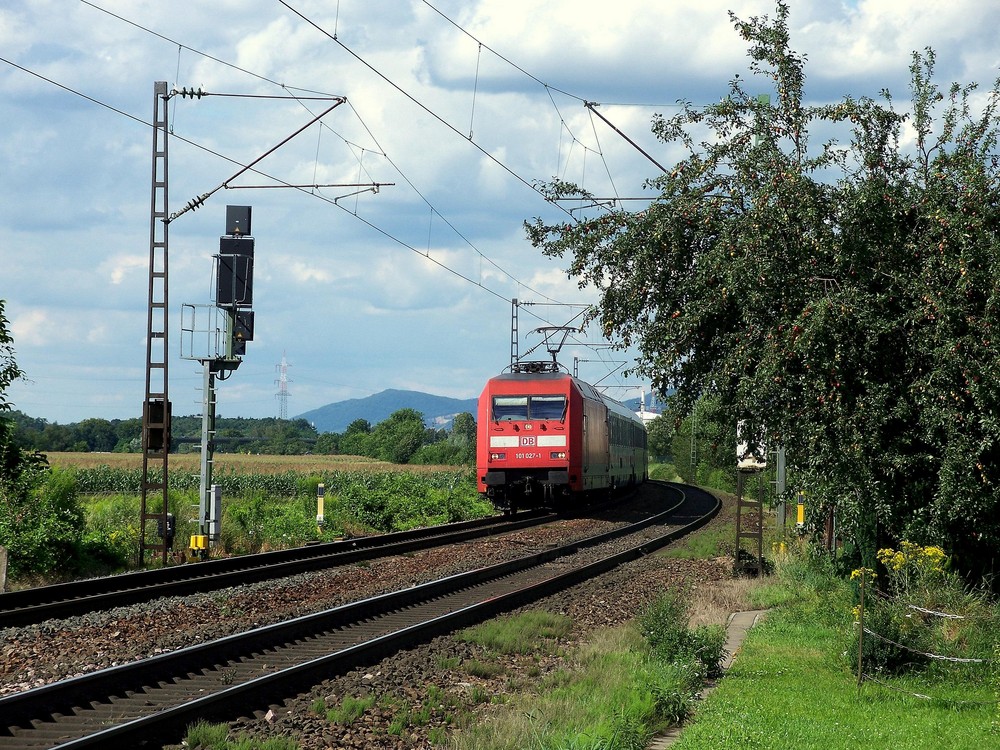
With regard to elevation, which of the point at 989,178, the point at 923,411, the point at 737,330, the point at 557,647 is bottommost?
the point at 557,647

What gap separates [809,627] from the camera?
13.1 metres

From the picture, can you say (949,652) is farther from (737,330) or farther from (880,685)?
(737,330)

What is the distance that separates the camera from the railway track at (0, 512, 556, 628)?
1327cm

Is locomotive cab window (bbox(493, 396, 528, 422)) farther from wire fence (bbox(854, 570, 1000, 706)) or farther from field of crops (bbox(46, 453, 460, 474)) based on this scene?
field of crops (bbox(46, 453, 460, 474))

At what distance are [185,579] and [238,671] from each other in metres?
7.26

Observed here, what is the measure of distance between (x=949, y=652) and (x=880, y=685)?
1.30 m

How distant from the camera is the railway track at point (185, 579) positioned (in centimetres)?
1327

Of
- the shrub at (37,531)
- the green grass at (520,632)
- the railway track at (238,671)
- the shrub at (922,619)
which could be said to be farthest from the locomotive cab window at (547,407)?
the shrub at (922,619)

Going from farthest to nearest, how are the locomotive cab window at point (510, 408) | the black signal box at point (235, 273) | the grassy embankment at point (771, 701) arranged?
the locomotive cab window at point (510, 408)
the black signal box at point (235, 273)
the grassy embankment at point (771, 701)

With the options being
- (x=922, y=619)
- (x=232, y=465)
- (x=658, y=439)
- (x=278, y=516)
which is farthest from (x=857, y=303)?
(x=658, y=439)

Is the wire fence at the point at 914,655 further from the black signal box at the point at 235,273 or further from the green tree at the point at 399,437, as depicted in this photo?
the green tree at the point at 399,437

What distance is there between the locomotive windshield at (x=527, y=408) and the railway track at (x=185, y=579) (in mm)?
5938

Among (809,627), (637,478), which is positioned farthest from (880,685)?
(637,478)

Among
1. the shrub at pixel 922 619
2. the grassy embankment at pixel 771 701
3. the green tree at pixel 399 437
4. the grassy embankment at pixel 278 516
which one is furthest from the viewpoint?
the green tree at pixel 399 437
